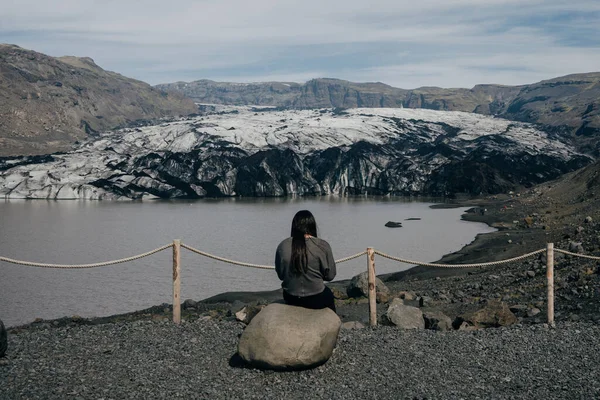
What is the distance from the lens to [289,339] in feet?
27.0

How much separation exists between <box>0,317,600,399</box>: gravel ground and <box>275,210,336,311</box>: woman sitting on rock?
38.6 inches

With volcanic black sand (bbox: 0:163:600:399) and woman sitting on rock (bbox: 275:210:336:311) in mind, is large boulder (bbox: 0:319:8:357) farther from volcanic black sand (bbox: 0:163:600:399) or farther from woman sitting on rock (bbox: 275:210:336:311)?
woman sitting on rock (bbox: 275:210:336:311)

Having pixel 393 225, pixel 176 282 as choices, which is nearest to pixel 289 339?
pixel 176 282

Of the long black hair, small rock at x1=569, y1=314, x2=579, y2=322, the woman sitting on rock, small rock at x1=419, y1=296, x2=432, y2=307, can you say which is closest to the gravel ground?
small rock at x1=569, y1=314, x2=579, y2=322

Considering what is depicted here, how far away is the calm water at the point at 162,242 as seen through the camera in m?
23.2

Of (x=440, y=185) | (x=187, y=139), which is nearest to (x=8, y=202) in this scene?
(x=187, y=139)

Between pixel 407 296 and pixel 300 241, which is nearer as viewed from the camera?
pixel 300 241

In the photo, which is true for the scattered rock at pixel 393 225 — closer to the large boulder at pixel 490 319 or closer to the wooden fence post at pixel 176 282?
the large boulder at pixel 490 319

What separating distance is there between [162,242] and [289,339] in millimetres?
33129

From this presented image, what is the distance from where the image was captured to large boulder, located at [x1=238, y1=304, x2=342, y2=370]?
26.9 feet

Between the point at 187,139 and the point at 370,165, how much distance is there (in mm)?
29687

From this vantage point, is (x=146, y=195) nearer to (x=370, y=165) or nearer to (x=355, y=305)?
(x=370, y=165)

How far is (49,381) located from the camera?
7.82 m

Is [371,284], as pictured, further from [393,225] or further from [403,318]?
[393,225]
